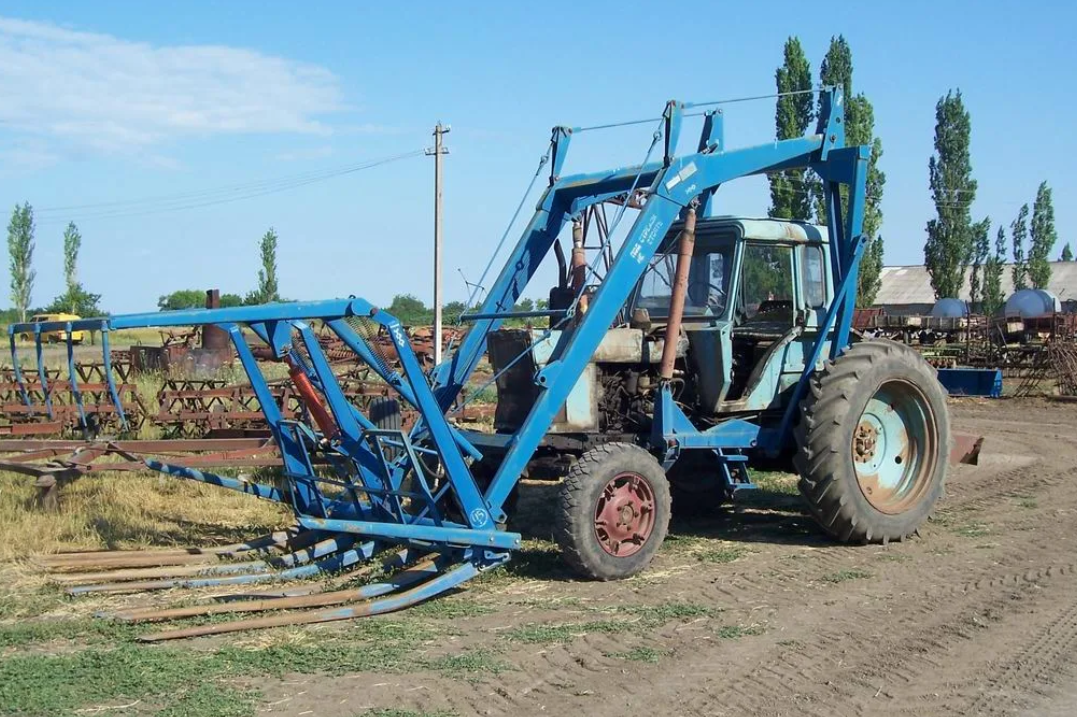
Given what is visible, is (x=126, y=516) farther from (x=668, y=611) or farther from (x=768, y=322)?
(x=768, y=322)

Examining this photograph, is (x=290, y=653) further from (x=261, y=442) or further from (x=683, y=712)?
(x=261, y=442)

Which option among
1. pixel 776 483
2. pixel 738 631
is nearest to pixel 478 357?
pixel 738 631

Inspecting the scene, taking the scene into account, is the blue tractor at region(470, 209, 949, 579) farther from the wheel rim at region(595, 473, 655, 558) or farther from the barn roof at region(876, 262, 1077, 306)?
the barn roof at region(876, 262, 1077, 306)

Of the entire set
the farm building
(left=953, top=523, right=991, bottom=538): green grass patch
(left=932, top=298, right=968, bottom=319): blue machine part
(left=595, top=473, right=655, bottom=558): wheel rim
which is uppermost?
the farm building

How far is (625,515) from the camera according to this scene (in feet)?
23.9

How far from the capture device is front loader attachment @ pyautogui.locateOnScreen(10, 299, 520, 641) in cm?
638

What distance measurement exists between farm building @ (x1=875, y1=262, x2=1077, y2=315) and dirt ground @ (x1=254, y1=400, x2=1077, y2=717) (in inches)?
1954

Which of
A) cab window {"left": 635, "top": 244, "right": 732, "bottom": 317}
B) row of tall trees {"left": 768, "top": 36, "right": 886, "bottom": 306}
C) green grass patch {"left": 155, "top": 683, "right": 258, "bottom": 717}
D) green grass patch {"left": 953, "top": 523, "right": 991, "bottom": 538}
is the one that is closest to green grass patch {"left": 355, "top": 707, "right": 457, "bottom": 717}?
green grass patch {"left": 155, "top": 683, "right": 258, "bottom": 717}

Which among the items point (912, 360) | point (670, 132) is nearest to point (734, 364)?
point (912, 360)

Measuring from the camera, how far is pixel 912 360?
8797 millimetres

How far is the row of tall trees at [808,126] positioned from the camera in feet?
95.4

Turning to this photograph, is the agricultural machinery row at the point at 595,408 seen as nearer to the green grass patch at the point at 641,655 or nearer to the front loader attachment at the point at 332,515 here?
the front loader attachment at the point at 332,515

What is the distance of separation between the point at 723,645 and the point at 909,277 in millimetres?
62530

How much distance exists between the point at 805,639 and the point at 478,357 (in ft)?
11.6
